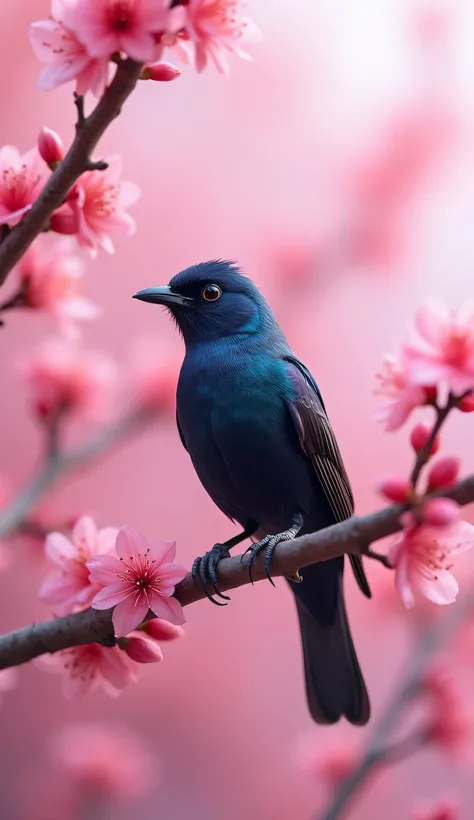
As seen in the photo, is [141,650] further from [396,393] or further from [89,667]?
[396,393]

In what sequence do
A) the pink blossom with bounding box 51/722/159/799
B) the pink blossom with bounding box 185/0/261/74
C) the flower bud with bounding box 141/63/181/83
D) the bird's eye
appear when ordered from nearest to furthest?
the pink blossom with bounding box 185/0/261/74 → the flower bud with bounding box 141/63/181/83 → the bird's eye → the pink blossom with bounding box 51/722/159/799

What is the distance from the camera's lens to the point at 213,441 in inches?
71.7

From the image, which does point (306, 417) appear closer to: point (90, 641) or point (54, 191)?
point (90, 641)

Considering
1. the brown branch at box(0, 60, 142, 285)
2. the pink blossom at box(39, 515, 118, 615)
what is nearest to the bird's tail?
the pink blossom at box(39, 515, 118, 615)

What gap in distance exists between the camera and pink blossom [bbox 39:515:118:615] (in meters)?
1.47

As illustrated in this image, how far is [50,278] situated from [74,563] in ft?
1.80

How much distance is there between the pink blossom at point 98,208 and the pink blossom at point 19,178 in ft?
0.17

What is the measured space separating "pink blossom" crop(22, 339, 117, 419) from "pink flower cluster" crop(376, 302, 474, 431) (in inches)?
49.6

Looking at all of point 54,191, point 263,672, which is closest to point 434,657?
point 263,672

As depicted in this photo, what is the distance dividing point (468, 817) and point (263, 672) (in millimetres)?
1011

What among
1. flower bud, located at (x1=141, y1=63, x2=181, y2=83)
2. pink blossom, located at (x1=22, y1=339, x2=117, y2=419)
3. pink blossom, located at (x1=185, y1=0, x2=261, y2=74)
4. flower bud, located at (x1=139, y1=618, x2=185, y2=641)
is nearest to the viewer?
pink blossom, located at (x1=185, y1=0, x2=261, y2=74)

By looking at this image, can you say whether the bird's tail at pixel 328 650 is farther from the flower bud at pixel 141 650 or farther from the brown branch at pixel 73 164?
the brown branch at pixel 73 164

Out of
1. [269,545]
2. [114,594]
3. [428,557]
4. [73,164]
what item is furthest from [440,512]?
[73,164]

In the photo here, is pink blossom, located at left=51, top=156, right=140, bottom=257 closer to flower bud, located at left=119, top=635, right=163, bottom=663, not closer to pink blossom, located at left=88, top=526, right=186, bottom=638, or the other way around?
pink blossom, located at left=88, top=526, right=186, bottom=638
